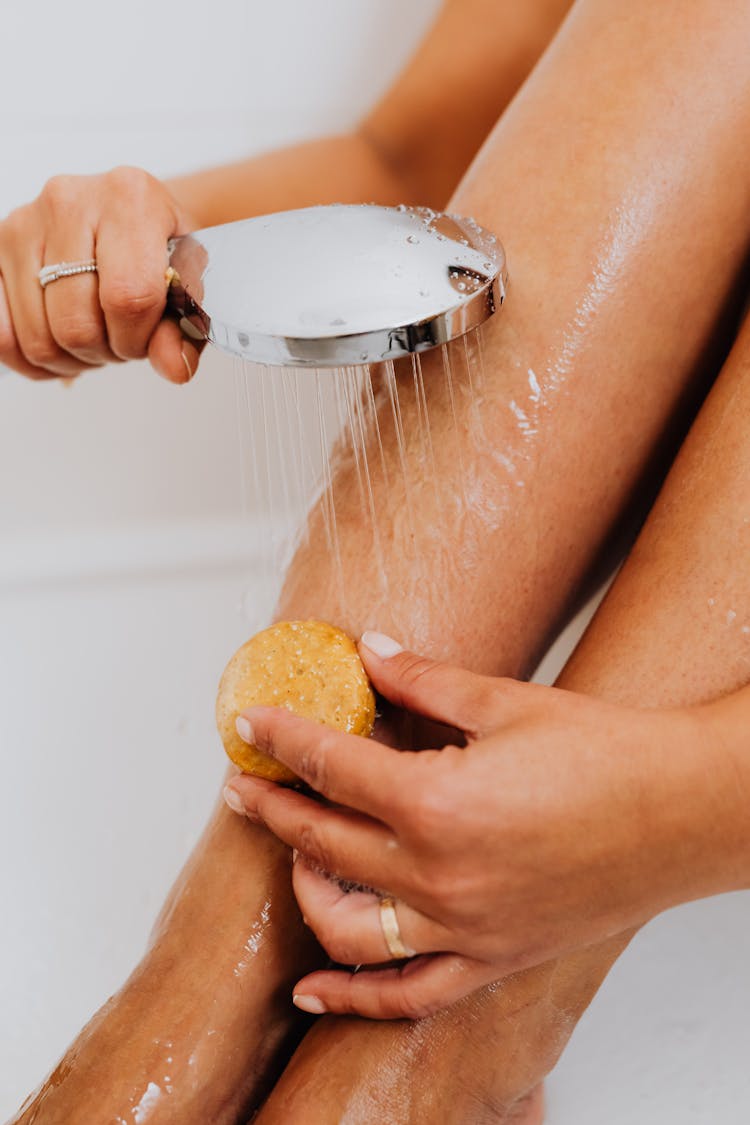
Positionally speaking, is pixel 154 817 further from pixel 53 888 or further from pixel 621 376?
pixel 621 376

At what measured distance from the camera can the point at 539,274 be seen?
0.74 m

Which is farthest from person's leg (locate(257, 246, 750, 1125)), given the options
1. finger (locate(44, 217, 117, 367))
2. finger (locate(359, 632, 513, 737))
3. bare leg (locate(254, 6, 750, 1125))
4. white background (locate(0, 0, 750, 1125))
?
finger (locate(44, 217, 117, 367))

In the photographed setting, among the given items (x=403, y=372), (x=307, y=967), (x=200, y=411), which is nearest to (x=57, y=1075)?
(x=307, y=967)

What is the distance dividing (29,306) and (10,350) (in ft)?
0.15

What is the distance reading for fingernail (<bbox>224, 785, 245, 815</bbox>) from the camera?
0.68 metres

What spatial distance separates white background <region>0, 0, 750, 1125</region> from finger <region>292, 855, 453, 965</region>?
37 centimetres

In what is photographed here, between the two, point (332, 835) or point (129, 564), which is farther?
point (129, 564)

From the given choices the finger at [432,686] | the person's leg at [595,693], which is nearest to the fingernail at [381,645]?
the finger at [432,686]

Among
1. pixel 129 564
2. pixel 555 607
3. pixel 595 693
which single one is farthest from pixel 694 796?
pixel 129 564

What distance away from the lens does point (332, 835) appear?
0.59 metres

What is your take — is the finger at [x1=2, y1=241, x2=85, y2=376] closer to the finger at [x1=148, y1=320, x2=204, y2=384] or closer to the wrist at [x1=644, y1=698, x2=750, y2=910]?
the finger at [x1=148, y1=320, x2=204, y2=384]

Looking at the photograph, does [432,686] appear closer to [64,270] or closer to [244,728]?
[244,728]

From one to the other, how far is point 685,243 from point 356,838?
43cm

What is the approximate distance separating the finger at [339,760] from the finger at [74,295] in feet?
0.85
